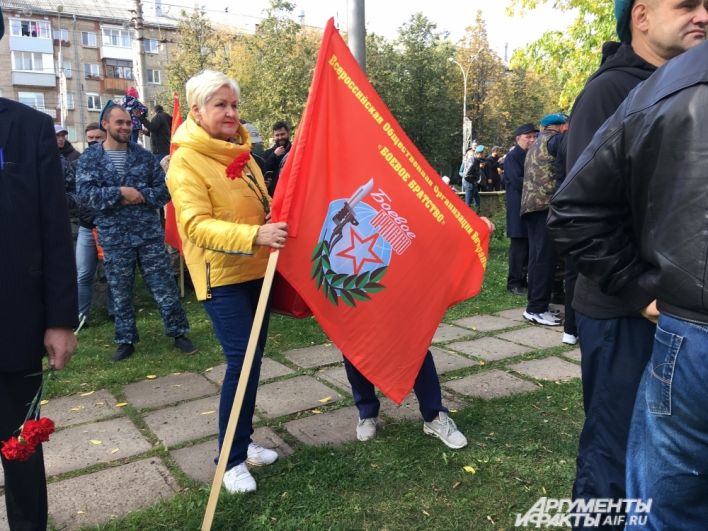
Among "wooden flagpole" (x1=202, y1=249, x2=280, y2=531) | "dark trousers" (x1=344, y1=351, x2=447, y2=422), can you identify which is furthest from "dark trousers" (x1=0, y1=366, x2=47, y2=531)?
"dark trousers" (x1=344, y1=351, x2=447, y2=422)

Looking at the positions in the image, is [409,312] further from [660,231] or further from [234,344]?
[660,231]

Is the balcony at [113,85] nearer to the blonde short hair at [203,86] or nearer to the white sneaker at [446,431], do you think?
the blonde short hair at [203,86]

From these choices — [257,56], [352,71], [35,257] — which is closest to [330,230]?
[352,71]

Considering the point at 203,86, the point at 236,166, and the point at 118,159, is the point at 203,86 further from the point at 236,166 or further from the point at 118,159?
the point at 118,159

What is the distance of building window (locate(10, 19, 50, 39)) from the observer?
51.5m

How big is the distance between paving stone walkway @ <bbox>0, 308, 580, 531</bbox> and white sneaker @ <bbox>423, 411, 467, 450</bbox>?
0.37 m

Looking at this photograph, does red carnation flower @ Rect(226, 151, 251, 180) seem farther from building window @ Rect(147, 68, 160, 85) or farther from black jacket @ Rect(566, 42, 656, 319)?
building window @ Rect(147, 68, 160, 85)

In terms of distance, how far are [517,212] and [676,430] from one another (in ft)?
20.7

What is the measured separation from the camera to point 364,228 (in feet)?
9.55

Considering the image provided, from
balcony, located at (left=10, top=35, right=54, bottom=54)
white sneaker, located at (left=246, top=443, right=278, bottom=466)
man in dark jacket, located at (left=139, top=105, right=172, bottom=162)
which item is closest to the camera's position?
white sneaker, located at (left=246, top=443, right=278, bottom=466)

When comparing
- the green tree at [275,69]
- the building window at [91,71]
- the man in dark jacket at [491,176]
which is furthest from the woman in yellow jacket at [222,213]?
the building window at [91,71]

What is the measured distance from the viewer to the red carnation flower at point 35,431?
6.41ft

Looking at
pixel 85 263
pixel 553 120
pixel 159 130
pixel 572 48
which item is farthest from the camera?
pixel 572 48

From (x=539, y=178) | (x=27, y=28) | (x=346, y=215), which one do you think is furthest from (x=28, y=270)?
(x=27, y=28)
